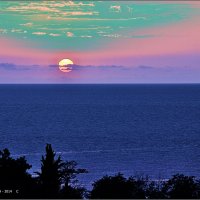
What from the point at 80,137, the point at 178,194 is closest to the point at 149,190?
the point at 178,194

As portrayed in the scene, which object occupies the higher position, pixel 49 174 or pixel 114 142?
pixel 114 142

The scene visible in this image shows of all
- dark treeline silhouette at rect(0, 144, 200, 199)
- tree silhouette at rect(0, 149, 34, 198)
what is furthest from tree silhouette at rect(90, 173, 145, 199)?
tree silhouette at rect(0, 149, 34, 198)

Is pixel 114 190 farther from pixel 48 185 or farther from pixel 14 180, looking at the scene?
pixel 14 180

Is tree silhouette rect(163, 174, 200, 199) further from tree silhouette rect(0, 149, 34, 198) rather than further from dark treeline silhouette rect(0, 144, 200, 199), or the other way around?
tree silhouette rect(0, 149, 34, 198)

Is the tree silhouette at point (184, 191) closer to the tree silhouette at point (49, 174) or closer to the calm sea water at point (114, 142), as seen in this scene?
the tree silhouette at point (49, 174)

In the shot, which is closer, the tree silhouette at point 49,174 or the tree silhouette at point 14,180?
the tree silhouette at point 14,180

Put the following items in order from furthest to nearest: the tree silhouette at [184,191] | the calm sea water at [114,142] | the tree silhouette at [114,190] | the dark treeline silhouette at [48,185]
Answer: the calm sea water at [114,142] → the tree silhouette at [184,191] → the tree silhouette at [114,190] → the dark treeline silhouette at [48,185]

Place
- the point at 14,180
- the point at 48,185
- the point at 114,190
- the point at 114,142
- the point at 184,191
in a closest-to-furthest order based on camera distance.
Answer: the point at 14,180 → the point at 48,185 → the point at 114,190 → the point at 184,191 → the point at 114,142

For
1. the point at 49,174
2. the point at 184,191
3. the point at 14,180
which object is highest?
the point at 49,174

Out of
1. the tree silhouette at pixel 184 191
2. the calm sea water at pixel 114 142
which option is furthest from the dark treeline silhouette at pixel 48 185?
the calm sea water at pixel 114 142

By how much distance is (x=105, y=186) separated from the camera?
110 feet

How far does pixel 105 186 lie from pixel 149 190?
6.70 meters

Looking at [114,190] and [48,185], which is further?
[114,190]

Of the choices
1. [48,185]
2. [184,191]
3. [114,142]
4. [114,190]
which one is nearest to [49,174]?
[48,185]
